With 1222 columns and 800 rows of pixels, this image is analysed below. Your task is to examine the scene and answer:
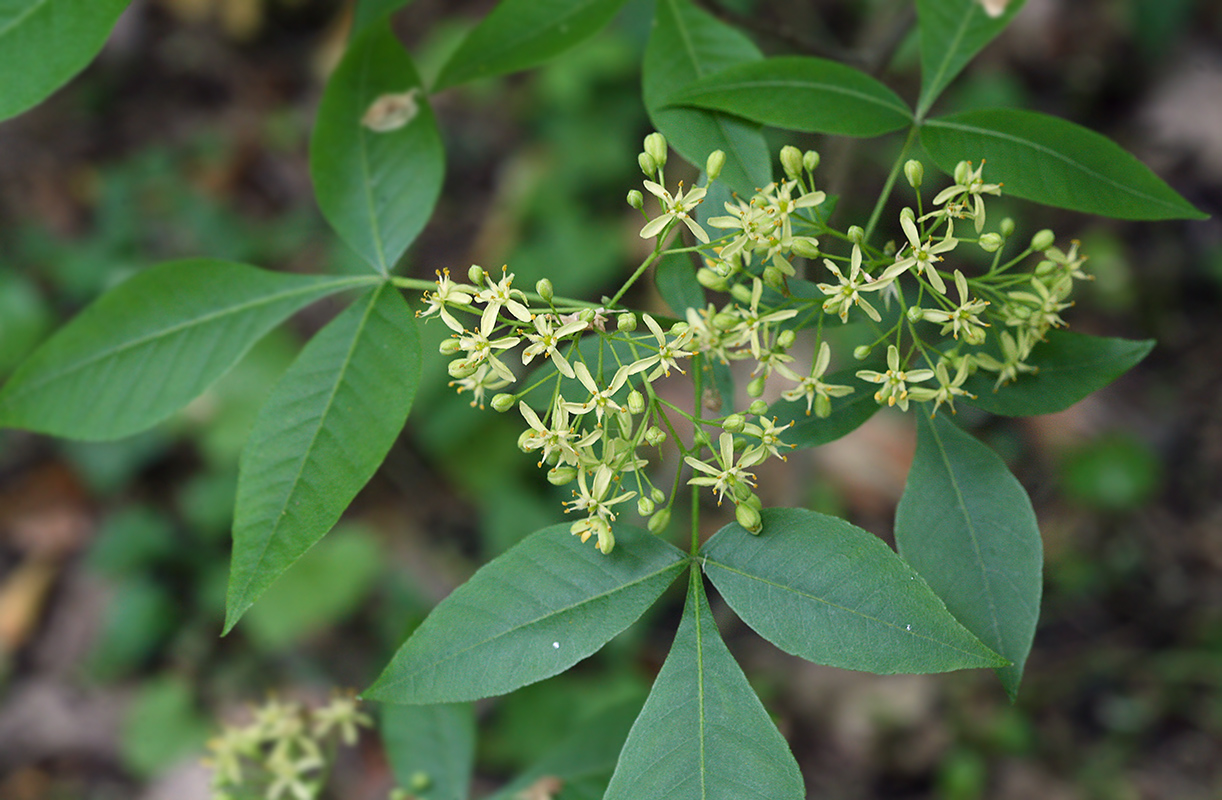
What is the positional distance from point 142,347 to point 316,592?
2.90 metres

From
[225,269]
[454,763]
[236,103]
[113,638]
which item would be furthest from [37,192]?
[454,763]

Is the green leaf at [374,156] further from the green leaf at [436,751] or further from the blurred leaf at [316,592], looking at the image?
the blurred leaf at [316,592]

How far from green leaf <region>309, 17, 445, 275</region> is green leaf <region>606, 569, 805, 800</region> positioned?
110cm

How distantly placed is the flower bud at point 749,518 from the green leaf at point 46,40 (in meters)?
1.50

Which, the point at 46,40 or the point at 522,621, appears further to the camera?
the point at 46,40

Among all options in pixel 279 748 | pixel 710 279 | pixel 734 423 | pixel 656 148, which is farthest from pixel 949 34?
pixel 279 748

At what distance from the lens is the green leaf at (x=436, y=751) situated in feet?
8.25

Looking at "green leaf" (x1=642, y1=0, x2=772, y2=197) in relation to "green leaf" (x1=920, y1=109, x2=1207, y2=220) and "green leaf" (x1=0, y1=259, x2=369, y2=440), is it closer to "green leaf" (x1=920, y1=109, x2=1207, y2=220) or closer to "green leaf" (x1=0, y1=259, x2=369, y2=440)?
"green leaf" (x1=920, y1=109, x2=1207, y2=220)

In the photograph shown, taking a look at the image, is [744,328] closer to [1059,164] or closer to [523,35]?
[1059,164]

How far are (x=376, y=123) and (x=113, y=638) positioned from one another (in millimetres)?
4124

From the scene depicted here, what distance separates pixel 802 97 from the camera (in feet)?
6.02

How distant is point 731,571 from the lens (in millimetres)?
1657

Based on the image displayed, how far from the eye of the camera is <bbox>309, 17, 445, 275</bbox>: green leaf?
2.10 meters

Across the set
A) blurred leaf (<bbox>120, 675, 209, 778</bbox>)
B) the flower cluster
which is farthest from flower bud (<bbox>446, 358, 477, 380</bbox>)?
blurred leaf (<bbox>120, 675, 209, 778</bbox>)
